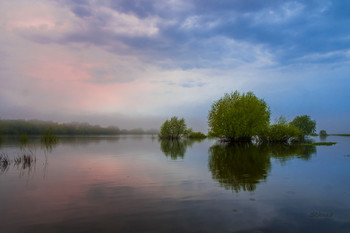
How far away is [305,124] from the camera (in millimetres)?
143625

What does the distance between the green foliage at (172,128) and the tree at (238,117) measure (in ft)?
155

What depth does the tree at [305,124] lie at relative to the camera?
5581 inches

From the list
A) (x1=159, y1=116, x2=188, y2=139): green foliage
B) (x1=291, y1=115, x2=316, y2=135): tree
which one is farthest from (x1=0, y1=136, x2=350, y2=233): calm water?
(x1=291, y1=115, x2=316, y2=135): tree

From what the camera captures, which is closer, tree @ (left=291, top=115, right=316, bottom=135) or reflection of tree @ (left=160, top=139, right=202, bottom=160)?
reflection of tree @ (left=160, top=139, right=202, bottom=160)

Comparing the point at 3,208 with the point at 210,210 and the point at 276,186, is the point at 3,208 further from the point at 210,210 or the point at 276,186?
the point at 276,186

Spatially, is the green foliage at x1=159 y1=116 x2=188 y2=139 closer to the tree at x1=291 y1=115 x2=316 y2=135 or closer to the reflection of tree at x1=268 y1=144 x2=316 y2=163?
the tree at x1=291 y1=115 x2=316 y2=135

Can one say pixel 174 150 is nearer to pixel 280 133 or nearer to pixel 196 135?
pixel 280 133

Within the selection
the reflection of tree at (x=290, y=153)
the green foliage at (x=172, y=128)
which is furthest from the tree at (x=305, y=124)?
the reflection of tree at (x=290, y=153)

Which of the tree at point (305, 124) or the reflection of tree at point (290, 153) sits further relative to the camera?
the tree at point (305, 124)

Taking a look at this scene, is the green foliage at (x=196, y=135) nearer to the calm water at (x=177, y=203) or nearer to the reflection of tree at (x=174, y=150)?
the reflection of tree at (x=174, y=150)

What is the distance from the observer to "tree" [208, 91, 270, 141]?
235ft

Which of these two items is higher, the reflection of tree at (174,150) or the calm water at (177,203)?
the calm water at (177,203)

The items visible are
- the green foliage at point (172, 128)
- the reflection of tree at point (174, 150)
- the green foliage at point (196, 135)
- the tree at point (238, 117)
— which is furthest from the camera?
the green foliage at point (196, 135)

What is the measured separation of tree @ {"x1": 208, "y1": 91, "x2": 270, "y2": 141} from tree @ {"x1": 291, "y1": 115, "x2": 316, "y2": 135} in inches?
3047
